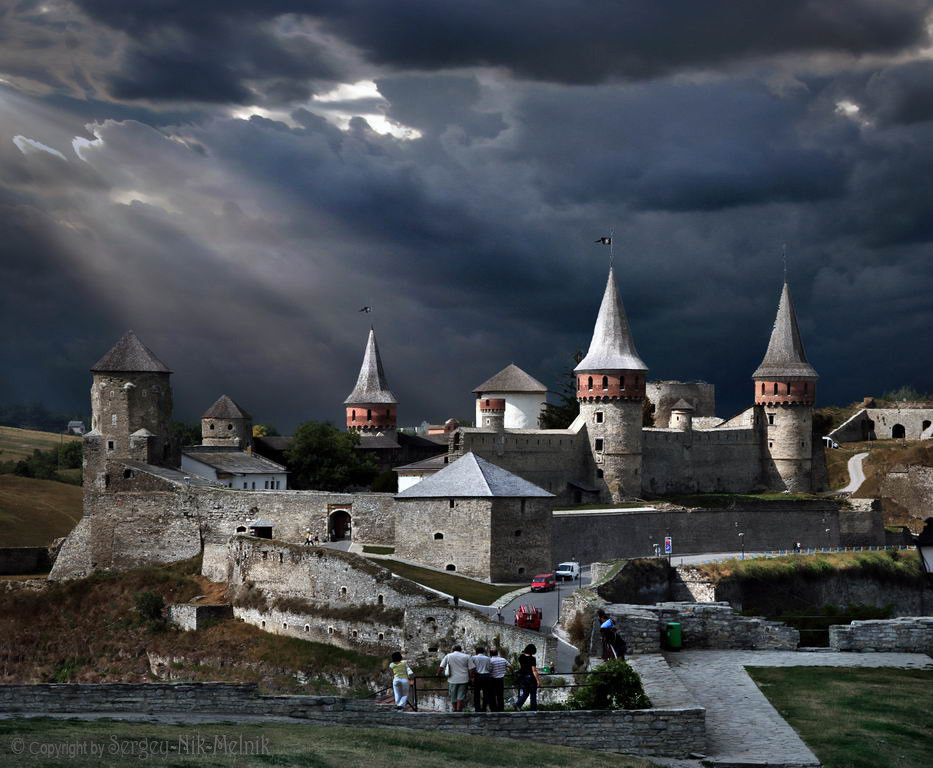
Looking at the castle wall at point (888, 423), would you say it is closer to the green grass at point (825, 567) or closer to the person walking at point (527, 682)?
the green grass at point (825, 567)

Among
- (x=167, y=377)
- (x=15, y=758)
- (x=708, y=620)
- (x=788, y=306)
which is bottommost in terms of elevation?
(x=15, y=758)

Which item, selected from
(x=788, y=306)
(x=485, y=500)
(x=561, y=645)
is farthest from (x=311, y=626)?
(x=788, y=306)

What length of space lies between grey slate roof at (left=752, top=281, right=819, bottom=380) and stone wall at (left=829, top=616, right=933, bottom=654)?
5348cm

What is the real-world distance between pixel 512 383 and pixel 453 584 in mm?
35378

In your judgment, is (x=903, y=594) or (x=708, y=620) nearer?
(x=708, y=620)

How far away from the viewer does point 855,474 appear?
75.8 m

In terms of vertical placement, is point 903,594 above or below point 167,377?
below

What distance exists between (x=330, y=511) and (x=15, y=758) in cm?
3210

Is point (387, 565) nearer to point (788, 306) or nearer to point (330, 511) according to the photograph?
point (330, 511)

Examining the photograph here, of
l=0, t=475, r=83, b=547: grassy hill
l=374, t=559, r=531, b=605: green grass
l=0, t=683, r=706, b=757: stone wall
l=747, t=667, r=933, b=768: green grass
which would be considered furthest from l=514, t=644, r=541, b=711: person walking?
l=0, t=475, r=83, b=547: grassy hill

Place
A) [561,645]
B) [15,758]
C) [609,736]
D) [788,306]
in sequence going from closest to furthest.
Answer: [15,758]
[609,736]
[561,645]
[788,306]

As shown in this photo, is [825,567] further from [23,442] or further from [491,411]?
[23,442]

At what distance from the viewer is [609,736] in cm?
1555

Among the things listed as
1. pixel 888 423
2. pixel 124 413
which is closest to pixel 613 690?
pixel 124 413
